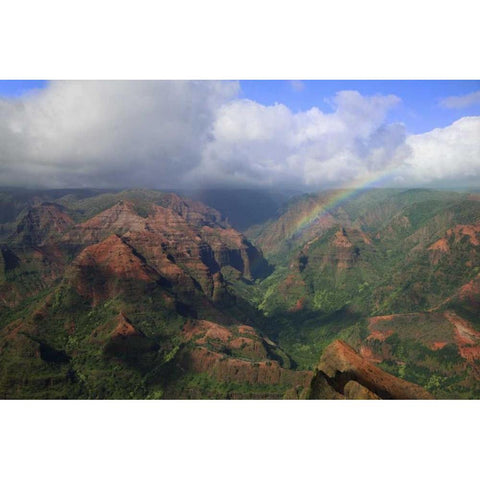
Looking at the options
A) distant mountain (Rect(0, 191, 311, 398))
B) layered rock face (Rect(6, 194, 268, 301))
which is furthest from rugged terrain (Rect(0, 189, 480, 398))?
layered rock face (Rect(6, 194, 268, 301))

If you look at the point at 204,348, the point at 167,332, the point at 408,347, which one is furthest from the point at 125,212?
the point at 408,347

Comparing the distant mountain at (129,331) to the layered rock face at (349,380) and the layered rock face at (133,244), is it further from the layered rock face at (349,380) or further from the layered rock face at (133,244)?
the layered rock face at (349,380)

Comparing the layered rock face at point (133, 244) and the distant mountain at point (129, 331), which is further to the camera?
the layered rock face at point (133, 244)

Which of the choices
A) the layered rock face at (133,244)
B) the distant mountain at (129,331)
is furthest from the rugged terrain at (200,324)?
the layered rock face at (133,244)

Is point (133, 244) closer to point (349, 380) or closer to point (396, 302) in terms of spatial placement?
point (396, 302)

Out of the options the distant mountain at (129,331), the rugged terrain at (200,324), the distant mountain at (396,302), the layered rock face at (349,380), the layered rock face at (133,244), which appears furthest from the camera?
the layered rock face at (133,244)

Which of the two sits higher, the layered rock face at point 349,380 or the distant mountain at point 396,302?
the layered rock face at point 349,380

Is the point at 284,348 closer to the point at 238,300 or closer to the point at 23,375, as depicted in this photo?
the point at 238,300

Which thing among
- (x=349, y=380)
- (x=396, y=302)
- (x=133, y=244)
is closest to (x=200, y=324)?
(x=133, y=244)

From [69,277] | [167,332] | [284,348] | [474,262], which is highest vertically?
[474,262]
